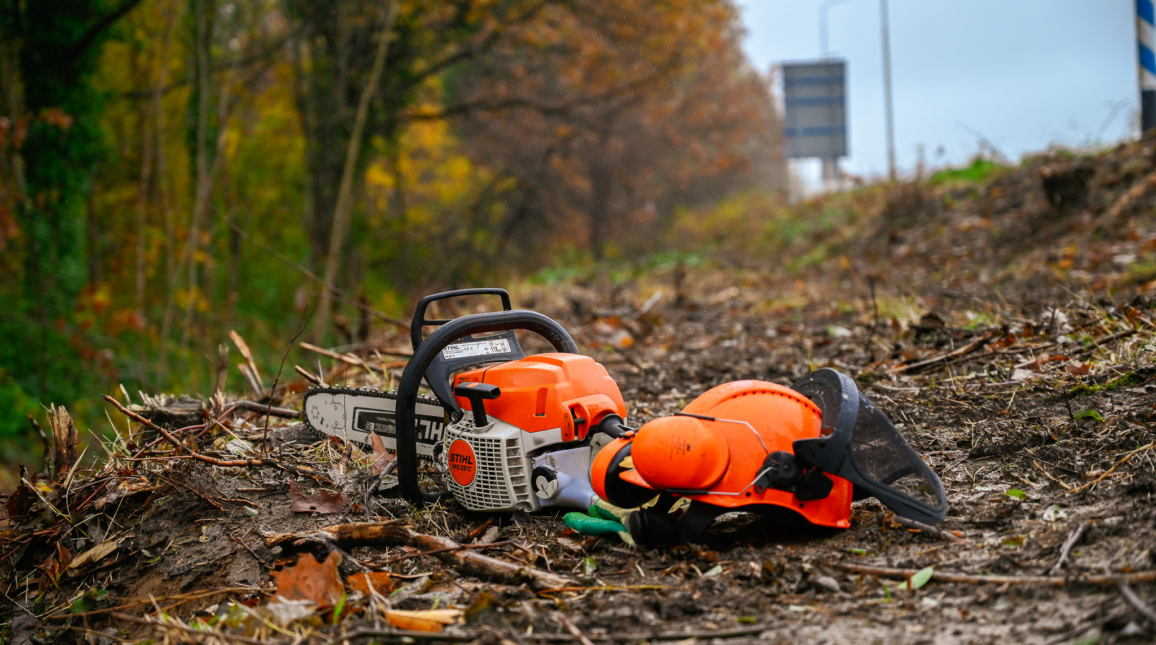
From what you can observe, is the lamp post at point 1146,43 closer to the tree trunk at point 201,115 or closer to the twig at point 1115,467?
the twig at point 1115,467

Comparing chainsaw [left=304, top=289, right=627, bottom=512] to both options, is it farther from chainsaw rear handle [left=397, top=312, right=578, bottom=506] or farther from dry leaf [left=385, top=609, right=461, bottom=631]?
dry leaf [left=385, top=609, right=461, bottom=631]

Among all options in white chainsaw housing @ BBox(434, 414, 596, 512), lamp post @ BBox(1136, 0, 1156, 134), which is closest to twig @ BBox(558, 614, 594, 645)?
white chainsaw housing @ BBox(434, 414, 596, 512)

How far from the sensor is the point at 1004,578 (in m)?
1.75

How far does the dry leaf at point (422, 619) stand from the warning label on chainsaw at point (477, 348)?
1103 millimetres

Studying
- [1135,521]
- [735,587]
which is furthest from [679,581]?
[1135,521]

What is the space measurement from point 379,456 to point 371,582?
95 centimetres

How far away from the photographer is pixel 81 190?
395 inches

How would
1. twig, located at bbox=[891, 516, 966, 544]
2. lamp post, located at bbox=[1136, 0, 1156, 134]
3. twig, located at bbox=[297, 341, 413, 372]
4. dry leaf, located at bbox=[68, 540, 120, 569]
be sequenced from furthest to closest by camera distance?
lamp post, located at bbox=[1136, 0, 1156, 134] < twig, located at bbox=[297, 341, 413, 372] < dry leaf, located at bbox=[68, 540, 120, 569] < twig, located at bbox=[891, 516, 966, 544]

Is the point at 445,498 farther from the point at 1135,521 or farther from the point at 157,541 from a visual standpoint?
the point at 1135,521

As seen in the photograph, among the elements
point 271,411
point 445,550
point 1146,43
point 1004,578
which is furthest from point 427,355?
point 1146,43

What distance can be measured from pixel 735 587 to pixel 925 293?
6.58 m

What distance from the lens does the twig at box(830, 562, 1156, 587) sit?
5.20ft

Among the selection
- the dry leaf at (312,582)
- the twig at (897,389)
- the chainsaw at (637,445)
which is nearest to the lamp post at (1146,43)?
the twig at (897,389)

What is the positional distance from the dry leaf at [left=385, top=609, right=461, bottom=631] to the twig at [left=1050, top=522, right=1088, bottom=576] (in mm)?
1448
